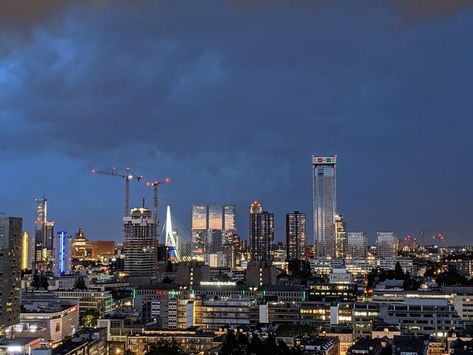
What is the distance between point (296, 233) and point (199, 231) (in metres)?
15.2

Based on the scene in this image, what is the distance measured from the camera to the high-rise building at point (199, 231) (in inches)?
3989

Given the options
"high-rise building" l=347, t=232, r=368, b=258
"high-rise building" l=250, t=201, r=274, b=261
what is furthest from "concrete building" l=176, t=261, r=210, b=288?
"high-rise building" l=347, t=232, r=368, b=258

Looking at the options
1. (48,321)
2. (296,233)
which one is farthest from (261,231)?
(48,321)

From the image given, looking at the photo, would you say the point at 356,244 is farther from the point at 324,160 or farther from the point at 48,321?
the point at 48,321

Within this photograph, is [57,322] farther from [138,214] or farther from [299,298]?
[138,214]

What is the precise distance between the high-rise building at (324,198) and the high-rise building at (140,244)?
98.9 ft

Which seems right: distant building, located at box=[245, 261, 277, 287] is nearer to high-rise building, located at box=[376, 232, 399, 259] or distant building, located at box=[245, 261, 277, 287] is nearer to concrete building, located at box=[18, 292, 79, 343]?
concrete building, located at box=[18, 292, 79, 343]

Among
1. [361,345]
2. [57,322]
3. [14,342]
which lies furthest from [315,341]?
[57,322]

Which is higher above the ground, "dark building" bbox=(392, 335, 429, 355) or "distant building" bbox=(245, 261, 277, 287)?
"distant building" bbox=(245, 261, 277, 287)

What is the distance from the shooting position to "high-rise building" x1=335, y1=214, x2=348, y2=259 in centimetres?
10738

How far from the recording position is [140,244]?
8325 cm

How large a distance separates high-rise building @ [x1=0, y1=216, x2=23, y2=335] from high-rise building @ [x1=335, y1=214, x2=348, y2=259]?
259 ft

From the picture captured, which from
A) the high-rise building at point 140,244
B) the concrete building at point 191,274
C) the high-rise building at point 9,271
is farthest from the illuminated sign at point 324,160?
the high-rise building at point 9,271

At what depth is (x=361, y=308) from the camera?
33656 mm
